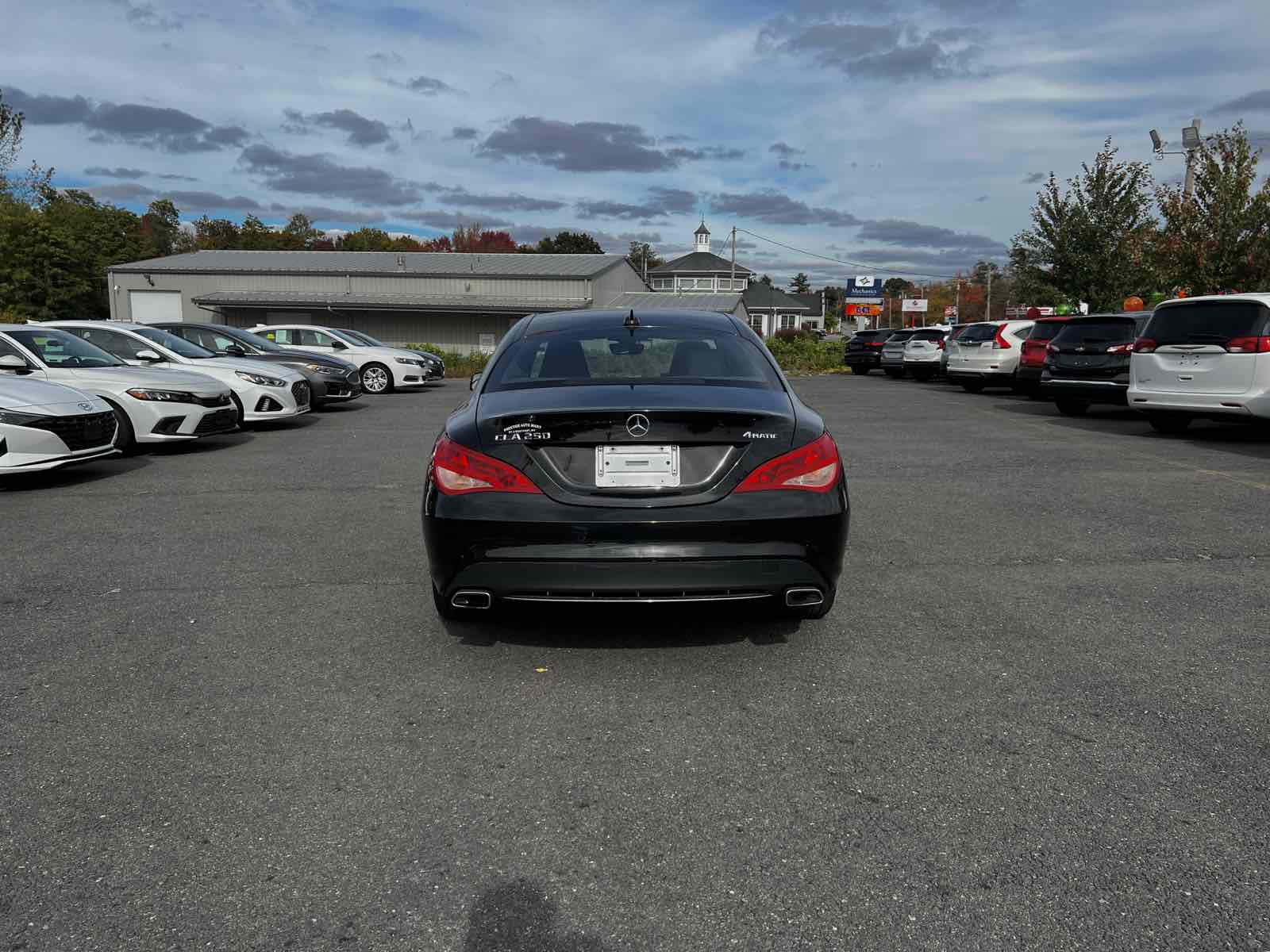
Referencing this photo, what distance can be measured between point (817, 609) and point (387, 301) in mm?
42597

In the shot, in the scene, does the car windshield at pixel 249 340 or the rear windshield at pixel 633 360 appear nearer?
the rear windshield at pixel 633 360

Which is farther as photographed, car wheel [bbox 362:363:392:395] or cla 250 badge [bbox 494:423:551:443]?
car wheel [bbox 362:363:392:395]

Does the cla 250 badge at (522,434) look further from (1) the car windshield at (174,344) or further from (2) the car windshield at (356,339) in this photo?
(2) the car windshield at (356,339)

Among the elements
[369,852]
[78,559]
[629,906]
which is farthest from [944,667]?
[78,559]

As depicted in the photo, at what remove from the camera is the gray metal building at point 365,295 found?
44.2 metres

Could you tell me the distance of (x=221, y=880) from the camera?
2.60 m

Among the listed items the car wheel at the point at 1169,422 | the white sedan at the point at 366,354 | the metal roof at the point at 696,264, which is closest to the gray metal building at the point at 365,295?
the white sedan at the point at 366,354

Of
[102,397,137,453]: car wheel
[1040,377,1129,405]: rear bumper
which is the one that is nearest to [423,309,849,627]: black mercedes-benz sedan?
[102,397,137,453]: car wheel

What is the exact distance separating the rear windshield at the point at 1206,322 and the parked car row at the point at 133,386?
36.5 ft

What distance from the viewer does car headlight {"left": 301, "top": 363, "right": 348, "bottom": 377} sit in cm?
1747

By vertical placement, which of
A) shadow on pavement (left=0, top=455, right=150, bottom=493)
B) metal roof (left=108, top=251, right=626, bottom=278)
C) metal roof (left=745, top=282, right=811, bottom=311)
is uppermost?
metal roof (left=745, top=282, right=811, bottom=311)

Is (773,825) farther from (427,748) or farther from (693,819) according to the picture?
(427,748)

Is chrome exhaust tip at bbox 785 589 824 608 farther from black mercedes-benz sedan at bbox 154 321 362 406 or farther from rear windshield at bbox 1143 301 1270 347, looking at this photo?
black mercedes-benz sedan at bbox 154 321 362 406

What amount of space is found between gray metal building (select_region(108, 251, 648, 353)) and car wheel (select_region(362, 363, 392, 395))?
20488 millimetres
